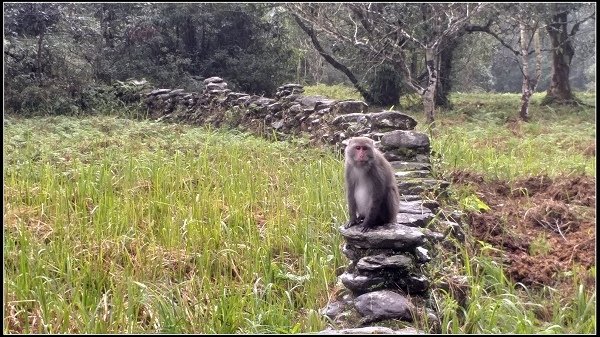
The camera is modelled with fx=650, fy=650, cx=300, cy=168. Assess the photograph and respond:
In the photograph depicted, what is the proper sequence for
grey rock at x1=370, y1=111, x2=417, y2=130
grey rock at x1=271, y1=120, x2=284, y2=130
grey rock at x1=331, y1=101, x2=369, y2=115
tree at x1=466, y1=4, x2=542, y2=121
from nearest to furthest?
grey rock at x1=370, y1=111, x2=417, y2=130 < grey rock at x1=331, y1=101, x2=369, y2=115 < grey rock at x1=271, y1=120, x2=284, y2=130 < tree at x1=466, y1=4, x2=542, y2=121

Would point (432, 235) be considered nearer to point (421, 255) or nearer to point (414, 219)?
point (414, 219)

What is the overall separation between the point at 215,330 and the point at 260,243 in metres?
1.07

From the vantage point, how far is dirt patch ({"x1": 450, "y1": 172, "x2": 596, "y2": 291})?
4.03 meters

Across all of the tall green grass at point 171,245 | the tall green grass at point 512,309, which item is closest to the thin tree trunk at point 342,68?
the tall green grass at point 171,245

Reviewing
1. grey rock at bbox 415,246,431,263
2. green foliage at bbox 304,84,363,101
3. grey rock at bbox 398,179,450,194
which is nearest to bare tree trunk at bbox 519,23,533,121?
green foliage at bbox 304,84,363,101

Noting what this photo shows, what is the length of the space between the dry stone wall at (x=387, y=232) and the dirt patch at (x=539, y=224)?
1.39 ft

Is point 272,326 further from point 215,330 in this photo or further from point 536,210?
point 536,210

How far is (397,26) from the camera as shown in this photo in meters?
11.4

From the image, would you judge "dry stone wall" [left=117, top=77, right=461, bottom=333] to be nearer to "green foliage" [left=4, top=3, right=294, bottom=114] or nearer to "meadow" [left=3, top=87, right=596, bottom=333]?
"meadow" [left=3, top=87, right=596, bottom=333]

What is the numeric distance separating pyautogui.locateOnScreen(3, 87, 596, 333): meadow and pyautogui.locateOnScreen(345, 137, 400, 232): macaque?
0.30 metres

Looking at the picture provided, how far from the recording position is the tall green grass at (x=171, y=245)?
3.11 metres

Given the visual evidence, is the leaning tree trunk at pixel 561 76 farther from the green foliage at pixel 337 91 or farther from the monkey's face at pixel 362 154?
the monkey's face at pixel 362 154

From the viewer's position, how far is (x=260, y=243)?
4043 mm

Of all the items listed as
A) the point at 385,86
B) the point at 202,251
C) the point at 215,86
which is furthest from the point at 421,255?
the point at 385,86
